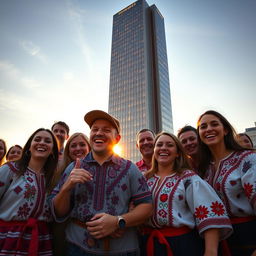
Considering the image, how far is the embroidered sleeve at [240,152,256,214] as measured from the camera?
175 centimetres

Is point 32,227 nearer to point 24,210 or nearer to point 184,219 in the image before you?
point 24,210

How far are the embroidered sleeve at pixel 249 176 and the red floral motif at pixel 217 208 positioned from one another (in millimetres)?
353

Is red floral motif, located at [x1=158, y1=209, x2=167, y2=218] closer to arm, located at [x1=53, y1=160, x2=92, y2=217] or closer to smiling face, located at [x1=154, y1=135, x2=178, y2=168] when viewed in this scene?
smiling face, located at [x1=154, y1=135, x2=178, y2=168]

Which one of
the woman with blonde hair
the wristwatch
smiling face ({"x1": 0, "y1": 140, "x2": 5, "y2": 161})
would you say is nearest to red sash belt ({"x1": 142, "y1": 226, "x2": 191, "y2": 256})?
the woman with blonde hair

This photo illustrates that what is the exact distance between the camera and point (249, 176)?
1.82 metres

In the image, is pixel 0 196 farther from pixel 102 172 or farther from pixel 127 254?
pixel 127 254

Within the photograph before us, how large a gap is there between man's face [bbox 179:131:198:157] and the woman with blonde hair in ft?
4.44

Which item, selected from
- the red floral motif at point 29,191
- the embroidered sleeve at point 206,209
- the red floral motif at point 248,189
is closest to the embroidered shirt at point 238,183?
the red floral motif at point 248,189

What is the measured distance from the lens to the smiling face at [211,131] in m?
2.36

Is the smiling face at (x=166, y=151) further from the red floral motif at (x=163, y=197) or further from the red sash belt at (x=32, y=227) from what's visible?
the red sash belt at (x=32, y=227)

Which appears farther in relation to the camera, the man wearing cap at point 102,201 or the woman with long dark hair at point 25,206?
the woman with long dark hair at point 25,206

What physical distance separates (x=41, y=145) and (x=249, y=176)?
261 cm

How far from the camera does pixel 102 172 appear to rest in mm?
1828

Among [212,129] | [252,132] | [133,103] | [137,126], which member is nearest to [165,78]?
[133,103]
